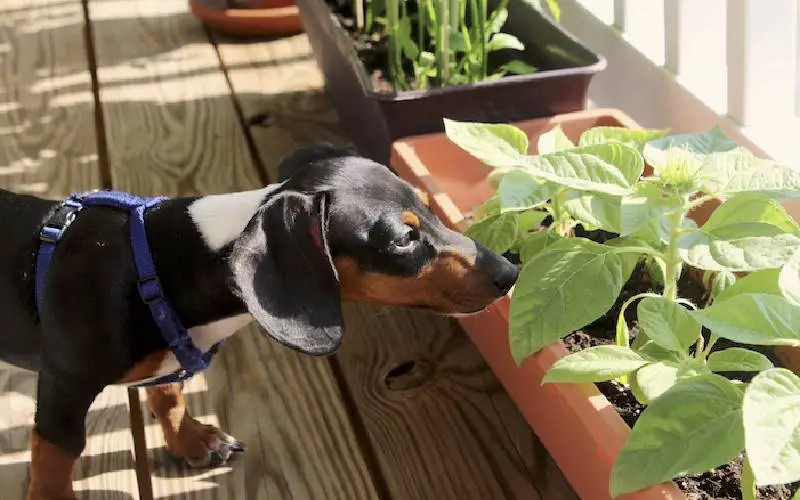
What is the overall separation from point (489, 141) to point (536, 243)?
140mm

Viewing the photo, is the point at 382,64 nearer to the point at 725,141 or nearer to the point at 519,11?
the point at 519,11

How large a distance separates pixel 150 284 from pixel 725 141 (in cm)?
72

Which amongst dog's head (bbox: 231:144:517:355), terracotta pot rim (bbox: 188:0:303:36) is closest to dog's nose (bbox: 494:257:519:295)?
dog's head (bbox: 231:144:517:355)

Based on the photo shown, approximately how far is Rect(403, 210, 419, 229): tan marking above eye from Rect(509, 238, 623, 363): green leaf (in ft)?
0.46

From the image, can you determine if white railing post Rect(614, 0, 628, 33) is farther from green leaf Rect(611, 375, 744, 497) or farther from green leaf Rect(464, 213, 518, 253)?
green leaf Rect(611, 375, 744, 497)

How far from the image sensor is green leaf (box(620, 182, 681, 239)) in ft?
3.41

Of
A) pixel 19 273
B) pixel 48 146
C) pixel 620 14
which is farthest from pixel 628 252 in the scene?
pixel 48 146

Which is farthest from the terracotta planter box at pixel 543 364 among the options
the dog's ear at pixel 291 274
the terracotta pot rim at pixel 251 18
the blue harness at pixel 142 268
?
the terracotta pot rim at pixel 251 18

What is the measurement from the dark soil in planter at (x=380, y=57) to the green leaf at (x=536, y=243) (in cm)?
62

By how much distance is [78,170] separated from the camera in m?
2.05

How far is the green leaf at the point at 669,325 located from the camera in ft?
3.28

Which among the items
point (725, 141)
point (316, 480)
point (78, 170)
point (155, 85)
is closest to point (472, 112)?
point (725, 141)

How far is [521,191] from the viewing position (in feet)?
3.88

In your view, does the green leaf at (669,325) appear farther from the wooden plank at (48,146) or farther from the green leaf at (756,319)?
the wooden plank at (48,146)
